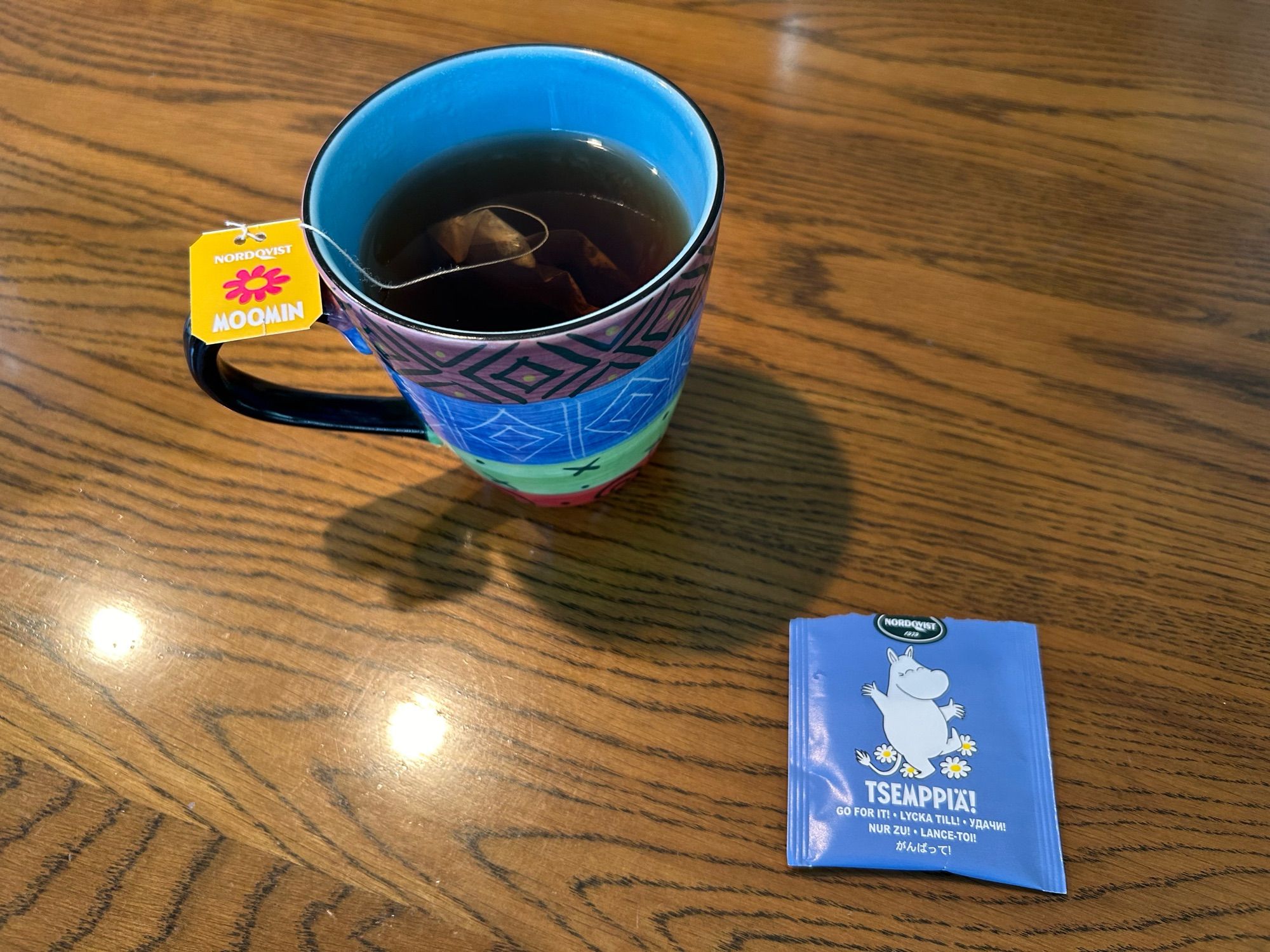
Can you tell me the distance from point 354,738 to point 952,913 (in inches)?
14.3

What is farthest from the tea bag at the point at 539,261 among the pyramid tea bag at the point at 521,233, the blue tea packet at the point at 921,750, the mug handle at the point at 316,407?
the blue tea packet at the point at 921,750

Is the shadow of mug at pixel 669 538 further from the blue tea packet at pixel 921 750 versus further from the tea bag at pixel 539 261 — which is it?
the tea bag at pixel 539 261

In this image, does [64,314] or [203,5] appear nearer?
[64,314]

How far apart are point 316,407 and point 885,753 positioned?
40 cm

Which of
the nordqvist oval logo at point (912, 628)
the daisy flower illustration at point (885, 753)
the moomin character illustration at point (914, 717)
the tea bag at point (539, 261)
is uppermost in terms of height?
the tea bag at point (539, 261)

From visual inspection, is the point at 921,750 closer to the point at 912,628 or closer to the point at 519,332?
the point at 912,628

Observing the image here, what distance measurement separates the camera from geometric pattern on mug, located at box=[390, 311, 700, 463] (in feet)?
1.61

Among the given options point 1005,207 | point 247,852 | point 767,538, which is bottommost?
point 247,852

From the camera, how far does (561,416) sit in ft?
1.63

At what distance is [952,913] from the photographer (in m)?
0.51

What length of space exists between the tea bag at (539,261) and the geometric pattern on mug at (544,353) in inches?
3.0

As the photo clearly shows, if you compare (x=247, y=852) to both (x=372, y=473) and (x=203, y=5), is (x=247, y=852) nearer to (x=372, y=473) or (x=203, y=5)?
(x=372, y=473)

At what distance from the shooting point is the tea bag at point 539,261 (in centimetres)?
54

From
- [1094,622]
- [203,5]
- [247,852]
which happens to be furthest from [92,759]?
[203,5]
